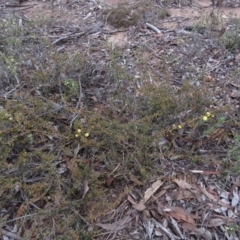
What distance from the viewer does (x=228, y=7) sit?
4.62m

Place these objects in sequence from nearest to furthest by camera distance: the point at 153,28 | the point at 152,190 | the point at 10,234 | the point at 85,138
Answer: the point at 10,234 → the point at 152,190 → the point at 85,138 → the point at 153,28

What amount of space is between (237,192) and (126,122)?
1.00 m

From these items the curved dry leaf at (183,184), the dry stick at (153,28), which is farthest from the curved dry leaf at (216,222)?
the dry stick at (153,28)

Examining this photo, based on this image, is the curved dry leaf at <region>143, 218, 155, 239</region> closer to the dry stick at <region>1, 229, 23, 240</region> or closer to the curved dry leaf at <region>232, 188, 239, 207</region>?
the curved dry leaf at <region>232, 188, 239, 207</region>

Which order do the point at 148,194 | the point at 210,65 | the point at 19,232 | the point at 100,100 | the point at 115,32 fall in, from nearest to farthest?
the point at 19,232 → the point at 148,194 → the point at 100,100 → the point at 210,65 → the point at 115,32

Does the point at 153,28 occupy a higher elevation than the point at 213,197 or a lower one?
higher

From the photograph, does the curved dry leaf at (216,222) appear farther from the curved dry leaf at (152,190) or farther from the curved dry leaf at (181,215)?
the curved dry leaf at (152,190)

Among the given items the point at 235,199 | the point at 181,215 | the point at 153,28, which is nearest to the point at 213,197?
the point at 235,199

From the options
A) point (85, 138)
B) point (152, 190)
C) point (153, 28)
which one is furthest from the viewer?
point (153, 28)

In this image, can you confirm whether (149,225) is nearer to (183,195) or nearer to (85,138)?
(183,195)

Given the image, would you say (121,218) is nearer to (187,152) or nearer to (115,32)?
(187,152)

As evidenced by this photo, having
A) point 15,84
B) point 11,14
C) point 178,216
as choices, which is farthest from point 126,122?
point 11,14

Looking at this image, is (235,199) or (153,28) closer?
(235,199)

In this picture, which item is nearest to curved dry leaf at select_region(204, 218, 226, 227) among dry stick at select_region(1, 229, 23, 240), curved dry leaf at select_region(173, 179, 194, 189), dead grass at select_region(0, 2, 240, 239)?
curved dry leaf at select_region(173, 179, 194, 189)
